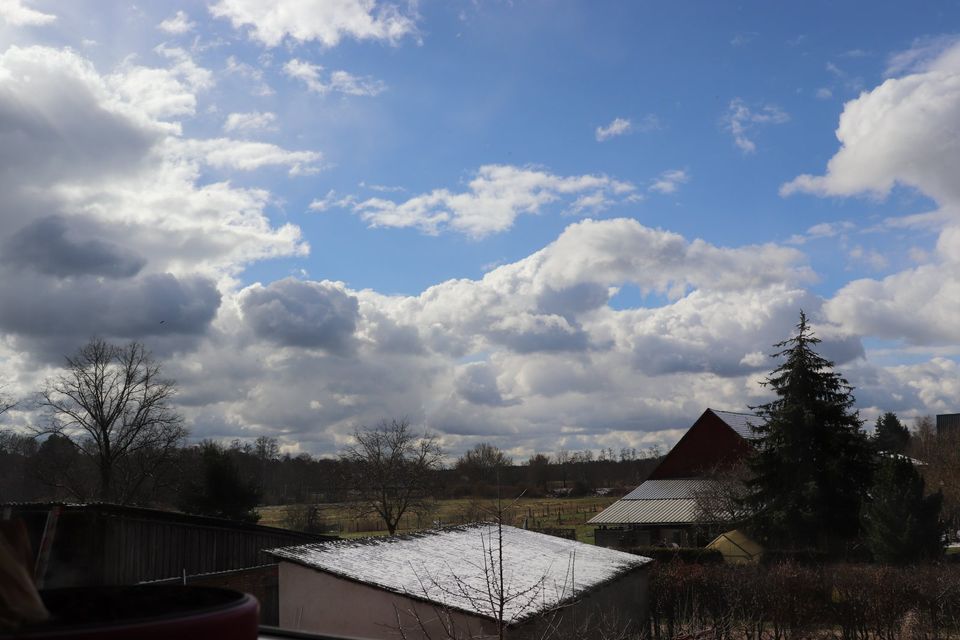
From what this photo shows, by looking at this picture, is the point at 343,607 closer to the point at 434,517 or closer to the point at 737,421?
the point at 737,421

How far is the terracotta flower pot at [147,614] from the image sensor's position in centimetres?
110

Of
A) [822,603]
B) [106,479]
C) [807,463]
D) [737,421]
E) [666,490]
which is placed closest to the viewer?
[822,603]

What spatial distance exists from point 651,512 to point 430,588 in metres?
31.5

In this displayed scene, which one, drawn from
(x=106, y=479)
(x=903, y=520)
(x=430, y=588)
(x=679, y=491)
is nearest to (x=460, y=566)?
(x=430, y=588)

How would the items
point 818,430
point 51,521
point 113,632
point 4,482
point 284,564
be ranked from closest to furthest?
point 113,632 < point 51,521 < point 284,564 < point 4,482 < point 818,430

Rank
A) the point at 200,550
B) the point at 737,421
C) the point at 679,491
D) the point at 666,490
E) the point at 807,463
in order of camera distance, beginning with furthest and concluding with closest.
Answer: the point at 737,421, the point at 666,490, the point at 679,491, the point at 807,463, the point at 200,550

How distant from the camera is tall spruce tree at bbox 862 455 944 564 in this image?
27125 mm

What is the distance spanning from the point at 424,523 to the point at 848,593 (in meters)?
39.4

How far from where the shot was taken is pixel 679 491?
47.1 metres

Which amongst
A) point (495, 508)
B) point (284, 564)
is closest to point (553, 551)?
point (284, 564)

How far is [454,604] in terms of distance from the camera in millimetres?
12984

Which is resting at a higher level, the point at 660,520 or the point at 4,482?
the point at 4,482

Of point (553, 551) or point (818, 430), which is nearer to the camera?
point (553, 551)

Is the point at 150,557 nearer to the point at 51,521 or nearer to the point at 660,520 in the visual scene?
the point at 51,521
